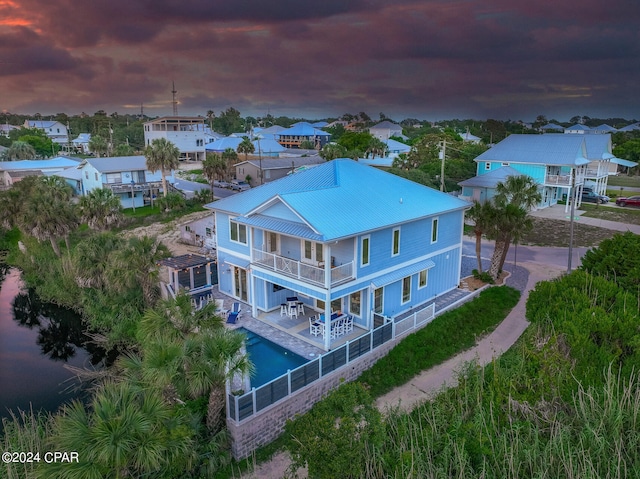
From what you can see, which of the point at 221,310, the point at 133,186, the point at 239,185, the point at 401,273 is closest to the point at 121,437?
the point at 221,310

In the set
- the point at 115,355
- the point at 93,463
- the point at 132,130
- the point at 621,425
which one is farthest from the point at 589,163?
the point at 132,130

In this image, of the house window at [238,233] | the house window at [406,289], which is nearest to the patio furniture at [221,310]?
the house window at [238,233]

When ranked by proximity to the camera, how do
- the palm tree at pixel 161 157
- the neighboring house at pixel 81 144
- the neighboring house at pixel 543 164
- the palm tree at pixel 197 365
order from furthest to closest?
the neighboring house at pixel 81 144
the neighboring house at pixel 543 164
the palm tree at pixel 161 157
the palm tree at pixel 197 365

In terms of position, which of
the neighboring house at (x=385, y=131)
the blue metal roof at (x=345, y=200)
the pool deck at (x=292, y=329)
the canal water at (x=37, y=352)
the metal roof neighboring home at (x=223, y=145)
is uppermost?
the neighboring house at (x=385, y=131)

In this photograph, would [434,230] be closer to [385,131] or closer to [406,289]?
[406,289]

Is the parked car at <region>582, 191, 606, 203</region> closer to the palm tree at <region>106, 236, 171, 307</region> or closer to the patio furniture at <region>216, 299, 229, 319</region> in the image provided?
the patio furniture at <region>216, 299, 229, 319</region>

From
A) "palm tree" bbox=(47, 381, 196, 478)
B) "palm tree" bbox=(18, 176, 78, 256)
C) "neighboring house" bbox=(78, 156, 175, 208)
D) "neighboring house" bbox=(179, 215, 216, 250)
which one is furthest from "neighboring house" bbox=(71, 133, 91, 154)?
"palm tree" bbox=(47, 381, 196, 478)

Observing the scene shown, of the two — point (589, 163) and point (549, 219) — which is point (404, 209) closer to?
point (549, 219)

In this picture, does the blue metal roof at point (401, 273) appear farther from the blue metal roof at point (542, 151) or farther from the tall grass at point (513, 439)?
the blue metal roof at point (542, 151)

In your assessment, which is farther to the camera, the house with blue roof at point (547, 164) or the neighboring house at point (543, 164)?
the house with blue roof at point (547, 164)
